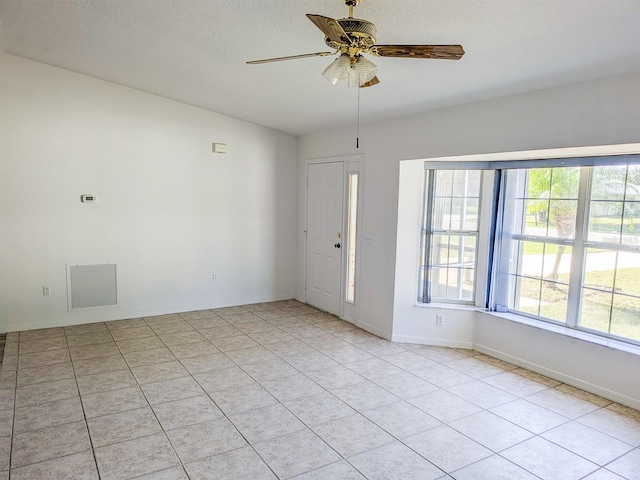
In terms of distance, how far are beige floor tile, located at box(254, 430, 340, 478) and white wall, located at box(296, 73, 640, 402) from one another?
84.2 inches

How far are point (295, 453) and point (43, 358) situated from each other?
280 centimetres

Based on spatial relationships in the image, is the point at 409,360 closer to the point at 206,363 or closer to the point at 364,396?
the point at 364,396

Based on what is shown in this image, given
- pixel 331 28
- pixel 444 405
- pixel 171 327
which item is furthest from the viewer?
pixel 171 327

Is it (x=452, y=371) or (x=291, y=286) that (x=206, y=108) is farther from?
(x=452, y=371)

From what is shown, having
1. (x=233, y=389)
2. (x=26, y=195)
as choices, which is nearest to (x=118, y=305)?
(x=26, y=195)

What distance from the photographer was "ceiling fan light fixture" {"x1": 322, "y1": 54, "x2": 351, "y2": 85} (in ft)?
7.68

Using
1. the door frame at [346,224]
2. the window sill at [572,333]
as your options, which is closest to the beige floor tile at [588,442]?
the window sill at [572,333]

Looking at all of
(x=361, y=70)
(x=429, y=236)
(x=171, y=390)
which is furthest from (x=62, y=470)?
(x=429, y=236)

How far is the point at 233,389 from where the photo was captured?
3.50m

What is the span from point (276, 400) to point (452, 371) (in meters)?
1.66

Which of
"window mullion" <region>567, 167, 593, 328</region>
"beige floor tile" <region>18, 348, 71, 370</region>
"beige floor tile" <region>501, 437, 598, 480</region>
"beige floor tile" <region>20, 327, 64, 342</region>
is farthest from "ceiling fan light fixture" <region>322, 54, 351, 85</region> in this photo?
"beige floor tile" <region>20, 327, 64, 342</region>

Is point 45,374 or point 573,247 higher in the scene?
point 573,247

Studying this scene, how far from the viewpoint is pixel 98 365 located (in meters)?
3.90

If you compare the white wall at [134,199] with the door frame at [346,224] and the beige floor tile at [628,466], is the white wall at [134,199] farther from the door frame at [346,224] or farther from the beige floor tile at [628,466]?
the beige floor tile at [628,466]
